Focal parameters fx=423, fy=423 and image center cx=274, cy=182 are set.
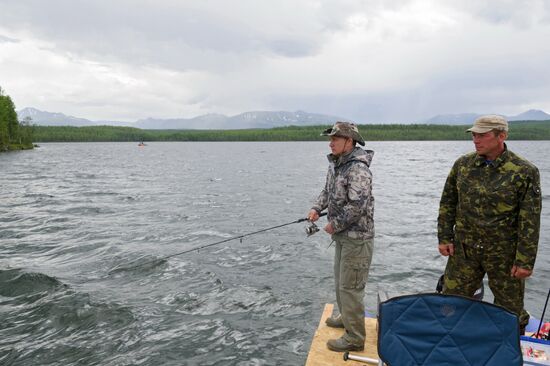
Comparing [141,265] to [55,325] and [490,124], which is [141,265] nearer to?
[55,325]

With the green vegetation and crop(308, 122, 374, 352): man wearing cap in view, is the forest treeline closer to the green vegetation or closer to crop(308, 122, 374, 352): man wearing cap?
the green vegetation

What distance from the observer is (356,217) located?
16.2 ft

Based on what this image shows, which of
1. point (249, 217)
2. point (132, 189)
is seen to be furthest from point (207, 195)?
point (249, 217)

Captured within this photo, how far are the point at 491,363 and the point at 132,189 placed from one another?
2666 cm

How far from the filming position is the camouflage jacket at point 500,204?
175 inches

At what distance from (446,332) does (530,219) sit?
175cm

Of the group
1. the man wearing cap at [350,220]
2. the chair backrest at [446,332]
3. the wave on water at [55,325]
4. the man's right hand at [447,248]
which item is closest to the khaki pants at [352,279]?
the man wearing cap at [350,220]

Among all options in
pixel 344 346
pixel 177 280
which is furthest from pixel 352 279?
pixel 177 280

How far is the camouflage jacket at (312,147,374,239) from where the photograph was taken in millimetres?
4914

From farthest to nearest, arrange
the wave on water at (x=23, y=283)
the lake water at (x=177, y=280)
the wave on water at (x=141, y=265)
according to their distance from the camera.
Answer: the wave on water at (x=141, y=265), the wave on water at (x=23, y=283), the lake water at (x=177, y=280)

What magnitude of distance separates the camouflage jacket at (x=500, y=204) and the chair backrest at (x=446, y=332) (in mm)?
1381

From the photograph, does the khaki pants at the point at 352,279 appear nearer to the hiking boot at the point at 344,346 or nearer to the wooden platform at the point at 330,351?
the hiking boot at the point at 344,346

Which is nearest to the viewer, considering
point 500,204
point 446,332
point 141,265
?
point 446,332

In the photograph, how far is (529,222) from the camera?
443 cm
